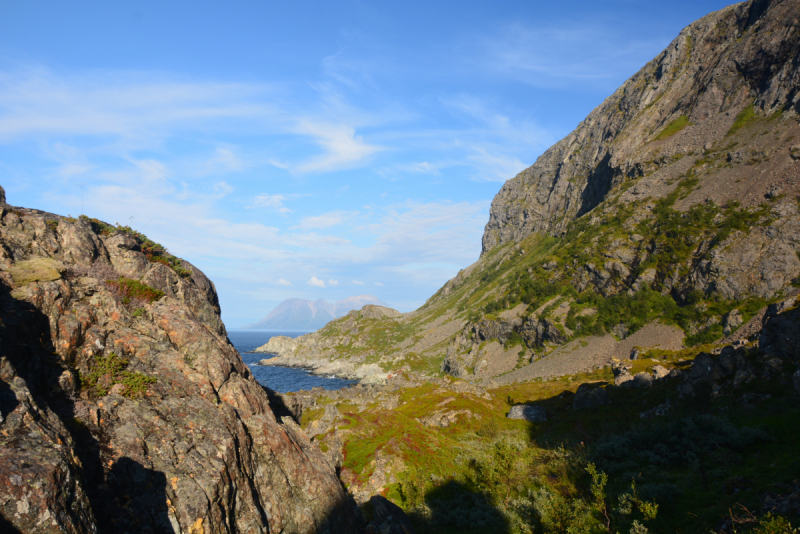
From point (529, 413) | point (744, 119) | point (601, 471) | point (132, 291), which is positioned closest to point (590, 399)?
point (529, 413)

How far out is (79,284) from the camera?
48.5 feet

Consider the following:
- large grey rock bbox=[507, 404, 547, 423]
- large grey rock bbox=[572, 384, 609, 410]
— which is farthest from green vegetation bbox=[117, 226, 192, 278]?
large grey rock bbox=[572, 384, 609, 410]

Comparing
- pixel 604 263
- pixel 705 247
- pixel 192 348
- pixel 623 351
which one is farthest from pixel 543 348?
pixel 192 348

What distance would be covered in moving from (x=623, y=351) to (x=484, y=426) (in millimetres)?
76330

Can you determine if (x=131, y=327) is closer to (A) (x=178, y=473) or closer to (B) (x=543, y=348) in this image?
(A) (x=178, y=473)

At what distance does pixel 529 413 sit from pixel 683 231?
11059 centimetres

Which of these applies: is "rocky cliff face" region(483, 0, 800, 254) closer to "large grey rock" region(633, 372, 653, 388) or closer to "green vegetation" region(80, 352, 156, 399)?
"large grey rock" region(633, 372, 653, 388)

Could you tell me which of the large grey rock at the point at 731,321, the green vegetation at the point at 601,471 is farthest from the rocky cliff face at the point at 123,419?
the large grey rock at the point at 731,321

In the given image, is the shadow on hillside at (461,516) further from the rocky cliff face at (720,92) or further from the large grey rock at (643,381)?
the rocky cliff face at (720,92)

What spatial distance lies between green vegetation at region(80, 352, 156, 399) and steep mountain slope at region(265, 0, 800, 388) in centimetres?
11812

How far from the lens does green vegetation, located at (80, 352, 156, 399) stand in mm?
12094

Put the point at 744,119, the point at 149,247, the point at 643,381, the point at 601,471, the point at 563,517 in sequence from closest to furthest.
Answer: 1. the point at 563,517
2. the point at 149,247
3. the point at 601,471
4. the point at 643,381
5. the point at 744,119

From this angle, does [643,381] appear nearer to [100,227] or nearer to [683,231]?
[100,227]

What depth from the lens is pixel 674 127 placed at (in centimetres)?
17550
